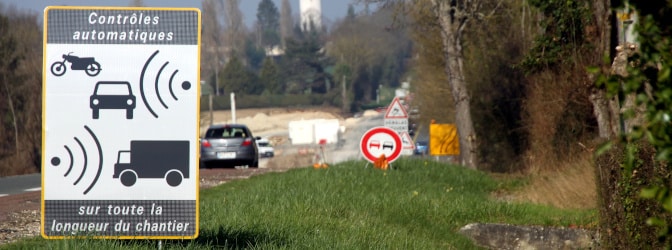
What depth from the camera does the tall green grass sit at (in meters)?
8.38

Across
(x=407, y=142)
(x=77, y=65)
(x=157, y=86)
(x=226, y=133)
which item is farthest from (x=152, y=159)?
(x=226, y=133)

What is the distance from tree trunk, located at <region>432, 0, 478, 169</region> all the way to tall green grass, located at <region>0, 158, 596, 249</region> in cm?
968

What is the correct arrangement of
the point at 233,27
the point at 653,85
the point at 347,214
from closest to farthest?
the point at 653,85 < the point at 347,214 < the point at 233,27

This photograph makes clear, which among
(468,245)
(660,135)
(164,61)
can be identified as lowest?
(468,245)

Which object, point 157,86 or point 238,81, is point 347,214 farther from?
point 238,81

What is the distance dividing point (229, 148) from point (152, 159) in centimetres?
2392

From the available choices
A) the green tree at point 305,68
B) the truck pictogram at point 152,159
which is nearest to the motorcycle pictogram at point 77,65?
the truck pictogram at point 152,159

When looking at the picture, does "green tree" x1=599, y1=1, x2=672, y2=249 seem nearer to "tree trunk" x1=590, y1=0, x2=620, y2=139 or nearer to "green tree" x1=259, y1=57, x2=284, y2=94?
"tree trunk" x1=590, y1=0, x2=620, y2=139

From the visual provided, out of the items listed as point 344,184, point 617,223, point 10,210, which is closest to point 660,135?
point 617,223

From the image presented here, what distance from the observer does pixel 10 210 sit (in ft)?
42.9

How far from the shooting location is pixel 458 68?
2862cm

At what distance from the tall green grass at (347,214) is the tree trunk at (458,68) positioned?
9.68m

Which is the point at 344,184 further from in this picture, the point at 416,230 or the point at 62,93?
the point at 62,93

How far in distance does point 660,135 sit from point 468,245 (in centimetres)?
901
